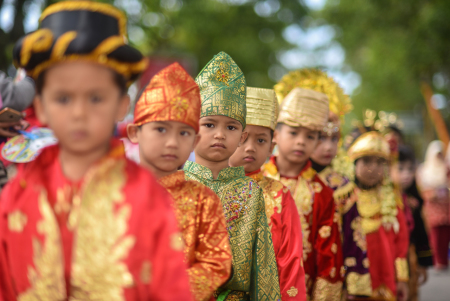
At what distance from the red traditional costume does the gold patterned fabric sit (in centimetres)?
113

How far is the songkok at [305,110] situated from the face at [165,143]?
77.6 inches

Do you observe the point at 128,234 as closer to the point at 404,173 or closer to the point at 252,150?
the point at 252,150

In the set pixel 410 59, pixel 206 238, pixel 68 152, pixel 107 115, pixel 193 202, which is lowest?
pixel 206 238

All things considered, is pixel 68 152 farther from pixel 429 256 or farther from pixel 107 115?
pixel 429 256

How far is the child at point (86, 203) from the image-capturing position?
1577mm

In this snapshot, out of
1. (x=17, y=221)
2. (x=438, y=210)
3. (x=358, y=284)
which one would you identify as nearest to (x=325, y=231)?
(x=358, y=284)

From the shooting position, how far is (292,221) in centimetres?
336

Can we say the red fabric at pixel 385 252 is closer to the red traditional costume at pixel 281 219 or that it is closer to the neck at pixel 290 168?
the neck at pixel 290 168

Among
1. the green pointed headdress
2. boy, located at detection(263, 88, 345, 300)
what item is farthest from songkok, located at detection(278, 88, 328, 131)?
the green pointed headdress

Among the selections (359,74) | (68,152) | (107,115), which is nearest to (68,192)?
(68,152)

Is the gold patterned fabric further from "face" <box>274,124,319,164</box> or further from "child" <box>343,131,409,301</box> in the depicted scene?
"child" <box>343,131,409,301</box>

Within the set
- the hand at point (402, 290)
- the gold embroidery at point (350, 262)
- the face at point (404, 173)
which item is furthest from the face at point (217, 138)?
the face at point (404, 173)

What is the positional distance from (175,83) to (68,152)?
0.66 m

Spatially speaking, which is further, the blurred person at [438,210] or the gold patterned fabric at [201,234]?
the blurred person at [438,210]
